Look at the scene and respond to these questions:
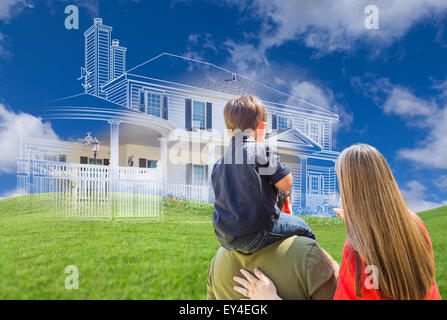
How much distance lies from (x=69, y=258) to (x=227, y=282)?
9.25 feet

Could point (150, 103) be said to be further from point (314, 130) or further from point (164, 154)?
point (314, 130)

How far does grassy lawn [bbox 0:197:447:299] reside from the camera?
126 inches

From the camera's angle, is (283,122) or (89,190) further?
(283,122)

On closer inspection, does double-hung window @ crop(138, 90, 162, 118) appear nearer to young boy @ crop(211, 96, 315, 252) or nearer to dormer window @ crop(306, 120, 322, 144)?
dormer window @ crop(306, 120, 322, 144)

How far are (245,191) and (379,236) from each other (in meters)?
0.60

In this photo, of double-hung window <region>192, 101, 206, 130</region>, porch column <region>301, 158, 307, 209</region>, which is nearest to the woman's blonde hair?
double-hung window <region>192, 101, 206, 130</region>

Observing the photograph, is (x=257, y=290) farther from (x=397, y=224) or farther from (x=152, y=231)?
(x=152, y=231)

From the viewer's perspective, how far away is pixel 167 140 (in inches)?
277

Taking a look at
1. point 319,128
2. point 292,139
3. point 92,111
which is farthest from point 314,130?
point 92,111

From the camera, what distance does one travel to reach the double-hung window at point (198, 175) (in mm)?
7289

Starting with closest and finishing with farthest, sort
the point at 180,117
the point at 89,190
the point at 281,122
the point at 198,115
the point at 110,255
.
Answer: the point at 110,255
the point at 89,190
the point at 180,117
the point at 198,115
the point at 281,122

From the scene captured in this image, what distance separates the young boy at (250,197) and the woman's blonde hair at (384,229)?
38cm

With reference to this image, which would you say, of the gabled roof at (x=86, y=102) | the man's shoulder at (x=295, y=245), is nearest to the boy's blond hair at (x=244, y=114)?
the man's shoulder at (x=295, y=245)

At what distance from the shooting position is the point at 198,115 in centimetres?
788
